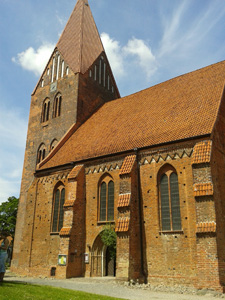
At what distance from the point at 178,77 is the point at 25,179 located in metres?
14.9

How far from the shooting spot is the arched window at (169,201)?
47.5 feet

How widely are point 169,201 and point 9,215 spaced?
34.1 metres

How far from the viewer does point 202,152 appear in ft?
45.0

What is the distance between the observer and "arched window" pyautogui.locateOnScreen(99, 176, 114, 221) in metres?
17.0

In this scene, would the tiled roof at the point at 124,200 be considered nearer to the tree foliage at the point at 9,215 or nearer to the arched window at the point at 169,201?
the arched window at the point at 169,201

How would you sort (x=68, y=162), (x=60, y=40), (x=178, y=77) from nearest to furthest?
1. (x=68, y=162)
2. (x=178, y=77)
3. (x=60, y=40)

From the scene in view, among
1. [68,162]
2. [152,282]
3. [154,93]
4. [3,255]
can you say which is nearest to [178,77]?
[154,93]

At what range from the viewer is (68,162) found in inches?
775

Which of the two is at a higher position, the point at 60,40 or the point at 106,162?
the point at 60,40

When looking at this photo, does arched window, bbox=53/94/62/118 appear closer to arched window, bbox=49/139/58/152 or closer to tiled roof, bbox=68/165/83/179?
arched window, bbox=49/139/58/152

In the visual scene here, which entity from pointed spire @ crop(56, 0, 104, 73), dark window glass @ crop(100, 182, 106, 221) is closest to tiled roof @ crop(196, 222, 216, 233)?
dark window glass @ crop(100, 182, 106, 221)

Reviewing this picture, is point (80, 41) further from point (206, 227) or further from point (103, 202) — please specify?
point (206, 227)

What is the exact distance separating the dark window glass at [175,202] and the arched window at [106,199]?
12.5 ft

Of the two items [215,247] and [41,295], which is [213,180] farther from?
[41,295]
